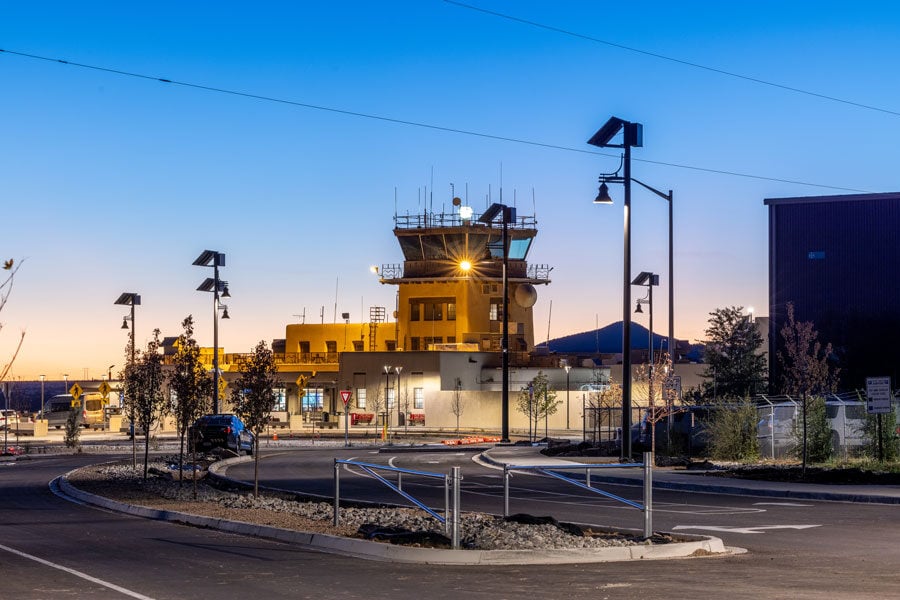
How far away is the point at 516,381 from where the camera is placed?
79625 mm

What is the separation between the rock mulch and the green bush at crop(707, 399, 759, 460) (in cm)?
1566

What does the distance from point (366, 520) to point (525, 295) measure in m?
68.5

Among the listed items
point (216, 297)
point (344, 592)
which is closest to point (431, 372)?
point (216, 297)

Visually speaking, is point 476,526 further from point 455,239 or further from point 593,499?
point 455,239

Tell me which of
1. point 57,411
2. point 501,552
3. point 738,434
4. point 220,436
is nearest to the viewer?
point 501,552

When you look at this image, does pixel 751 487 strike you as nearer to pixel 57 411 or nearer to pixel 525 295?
pixel 525 295

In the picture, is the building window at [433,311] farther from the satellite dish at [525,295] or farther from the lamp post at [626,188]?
the lamp post at [626,188]

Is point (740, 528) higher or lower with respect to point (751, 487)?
higher

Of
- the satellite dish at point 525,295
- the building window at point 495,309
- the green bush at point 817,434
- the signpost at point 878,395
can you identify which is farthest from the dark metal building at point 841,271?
the signpost at point 878,395

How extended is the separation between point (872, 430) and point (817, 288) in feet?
118

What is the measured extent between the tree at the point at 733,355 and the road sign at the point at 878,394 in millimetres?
43125

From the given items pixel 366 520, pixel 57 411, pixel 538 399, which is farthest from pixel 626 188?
pixel 57 411

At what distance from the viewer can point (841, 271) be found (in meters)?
64.3

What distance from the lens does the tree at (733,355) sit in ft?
242
